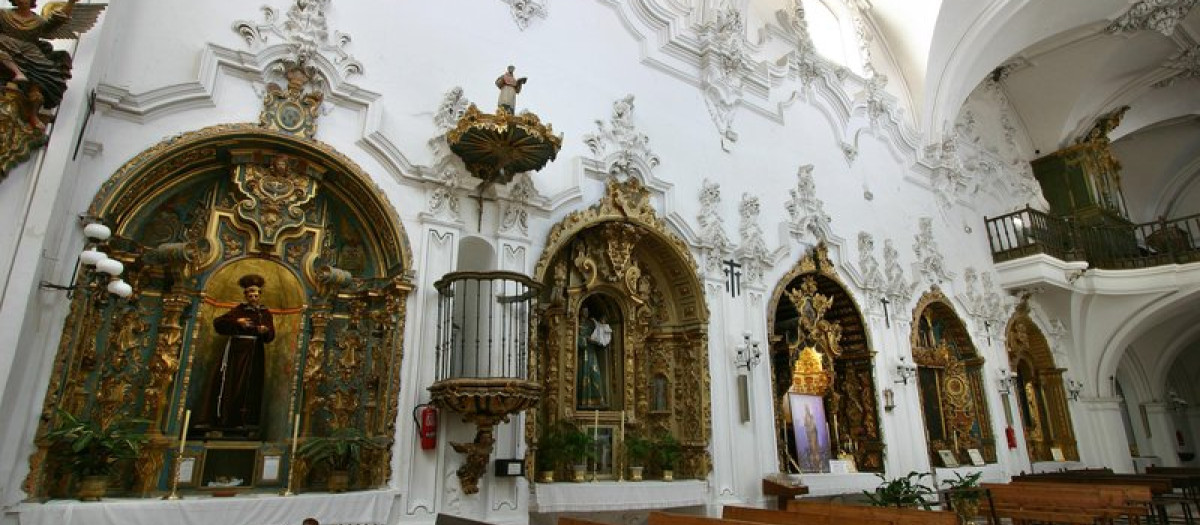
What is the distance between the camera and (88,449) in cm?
538

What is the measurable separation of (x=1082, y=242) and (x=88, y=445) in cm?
1896

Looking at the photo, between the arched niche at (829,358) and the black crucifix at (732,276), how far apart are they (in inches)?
40.7

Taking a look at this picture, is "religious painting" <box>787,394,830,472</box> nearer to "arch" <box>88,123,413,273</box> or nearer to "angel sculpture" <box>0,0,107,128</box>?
"arch" <box>88,123,413,273</box>

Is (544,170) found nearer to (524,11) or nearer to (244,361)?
(524,11)

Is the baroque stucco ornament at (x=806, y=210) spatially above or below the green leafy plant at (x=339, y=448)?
above

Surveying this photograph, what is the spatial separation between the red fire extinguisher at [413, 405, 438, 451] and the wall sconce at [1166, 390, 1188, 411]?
22.3m

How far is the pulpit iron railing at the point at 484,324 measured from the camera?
23.3 feet

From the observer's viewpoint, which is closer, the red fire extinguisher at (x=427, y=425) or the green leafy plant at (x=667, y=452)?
the red fire extinguisher at (x=427, y=425)

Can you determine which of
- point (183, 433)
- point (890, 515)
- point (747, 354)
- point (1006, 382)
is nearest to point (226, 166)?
point (183, 433)

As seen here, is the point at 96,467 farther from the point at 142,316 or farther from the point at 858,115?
the point at 858,115

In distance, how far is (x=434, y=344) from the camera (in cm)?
719

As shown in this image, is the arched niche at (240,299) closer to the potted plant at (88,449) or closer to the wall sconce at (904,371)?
the potted plant at (88,449)

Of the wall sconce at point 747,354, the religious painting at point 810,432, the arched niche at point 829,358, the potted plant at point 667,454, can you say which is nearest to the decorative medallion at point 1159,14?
the arched niche at point 829,358

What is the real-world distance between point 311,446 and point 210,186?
272 cm
